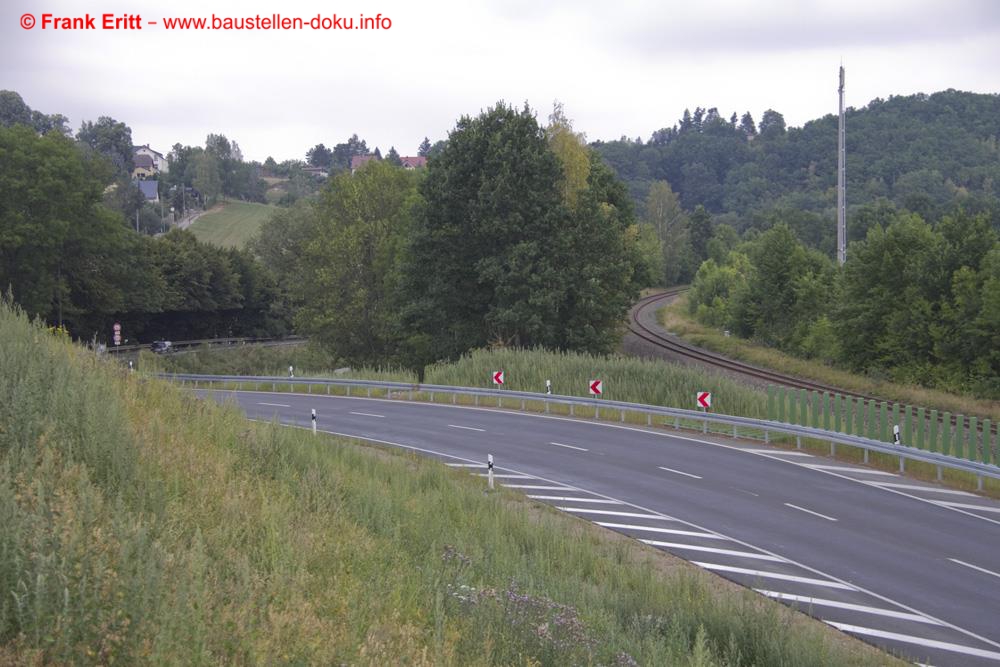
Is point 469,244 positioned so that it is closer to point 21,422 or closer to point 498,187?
point 498,187

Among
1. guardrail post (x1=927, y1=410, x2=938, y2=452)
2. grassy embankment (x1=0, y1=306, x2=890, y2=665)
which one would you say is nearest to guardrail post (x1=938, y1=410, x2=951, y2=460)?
guardrail post (x1=927, y1=410, x2=938, y2=452)

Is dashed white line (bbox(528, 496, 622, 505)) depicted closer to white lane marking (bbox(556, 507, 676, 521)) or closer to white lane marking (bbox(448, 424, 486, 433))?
white lane marking (bbox(556, 507, 676, 521))

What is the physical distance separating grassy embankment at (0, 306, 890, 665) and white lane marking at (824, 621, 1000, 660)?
45 centimetres

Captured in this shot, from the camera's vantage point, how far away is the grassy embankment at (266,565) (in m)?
6.33

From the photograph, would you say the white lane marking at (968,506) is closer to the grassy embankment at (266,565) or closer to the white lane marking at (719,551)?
the white lane marking at (719,551)

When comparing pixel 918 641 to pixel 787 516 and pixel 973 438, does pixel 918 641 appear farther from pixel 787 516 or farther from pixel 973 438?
pixel 973 438

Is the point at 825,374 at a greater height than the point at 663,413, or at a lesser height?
lesser

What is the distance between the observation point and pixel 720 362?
53750 mm

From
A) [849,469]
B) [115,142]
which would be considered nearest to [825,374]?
[849,469]

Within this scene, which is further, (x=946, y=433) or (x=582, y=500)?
(x=946, y=433)

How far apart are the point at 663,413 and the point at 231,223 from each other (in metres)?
135

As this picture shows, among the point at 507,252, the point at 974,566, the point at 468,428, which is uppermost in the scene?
the point at 507,252

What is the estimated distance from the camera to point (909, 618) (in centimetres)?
1227

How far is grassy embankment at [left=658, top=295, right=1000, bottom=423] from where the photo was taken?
3962 centimetres
